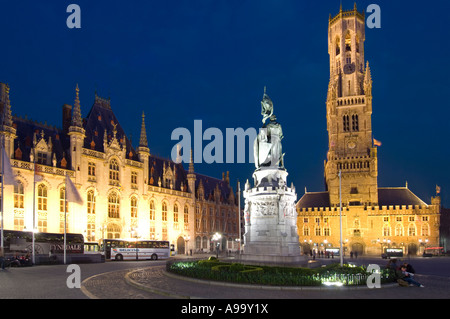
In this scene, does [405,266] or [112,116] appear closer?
[405,266]

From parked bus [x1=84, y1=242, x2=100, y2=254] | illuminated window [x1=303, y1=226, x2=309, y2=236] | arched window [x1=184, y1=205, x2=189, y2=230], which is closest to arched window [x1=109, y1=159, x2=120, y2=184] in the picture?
parked bus [x1=84, y1=242, x2=100, y2=254]

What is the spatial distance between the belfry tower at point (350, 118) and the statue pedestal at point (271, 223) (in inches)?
2428

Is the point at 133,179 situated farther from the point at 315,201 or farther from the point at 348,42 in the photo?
the point at 348,42

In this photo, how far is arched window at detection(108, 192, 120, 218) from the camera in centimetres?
5912

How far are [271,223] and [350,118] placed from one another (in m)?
70.2

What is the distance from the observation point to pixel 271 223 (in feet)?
89.9

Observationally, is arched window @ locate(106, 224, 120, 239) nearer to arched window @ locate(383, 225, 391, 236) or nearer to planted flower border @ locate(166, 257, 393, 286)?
planted flower border @ locate(166, 257, 393, 286)

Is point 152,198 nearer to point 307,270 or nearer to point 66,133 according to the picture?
point 66,133

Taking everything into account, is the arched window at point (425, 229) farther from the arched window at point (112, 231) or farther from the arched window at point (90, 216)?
the arched window at point (90, 216)

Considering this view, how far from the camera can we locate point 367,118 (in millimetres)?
90562

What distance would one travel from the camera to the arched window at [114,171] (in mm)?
60184

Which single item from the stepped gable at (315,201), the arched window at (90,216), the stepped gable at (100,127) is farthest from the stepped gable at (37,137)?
the stepped gable at (315,201)
